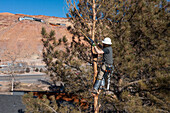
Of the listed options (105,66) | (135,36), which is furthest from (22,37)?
(105,66)

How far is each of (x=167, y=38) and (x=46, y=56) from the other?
16.6 feet

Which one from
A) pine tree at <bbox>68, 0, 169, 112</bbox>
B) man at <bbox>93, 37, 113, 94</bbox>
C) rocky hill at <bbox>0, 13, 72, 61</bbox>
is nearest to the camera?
man at <bbox>93, 37, 113, 94</bbox>

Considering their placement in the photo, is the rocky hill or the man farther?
the rocky hill

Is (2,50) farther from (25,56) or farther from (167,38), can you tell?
(167,38)

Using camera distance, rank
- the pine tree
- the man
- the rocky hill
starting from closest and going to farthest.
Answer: the man
the pine tree
the rocky hill

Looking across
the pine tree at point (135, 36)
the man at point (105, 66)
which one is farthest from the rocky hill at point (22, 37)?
the man at point (105, 66)

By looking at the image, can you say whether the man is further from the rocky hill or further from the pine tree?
the rocky hill

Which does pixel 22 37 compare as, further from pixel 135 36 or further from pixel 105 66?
pixel 105 66

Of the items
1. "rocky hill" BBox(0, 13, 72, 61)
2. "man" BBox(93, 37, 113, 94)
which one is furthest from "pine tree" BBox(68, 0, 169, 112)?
"rocky hill" BBox(0, 13, 72, 61)

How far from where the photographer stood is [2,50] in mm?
50312

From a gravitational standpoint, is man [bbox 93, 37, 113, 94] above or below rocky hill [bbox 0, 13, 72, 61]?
below

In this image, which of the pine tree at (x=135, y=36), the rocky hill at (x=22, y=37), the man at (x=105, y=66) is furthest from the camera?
the rocky hill at (x=22, y=37)

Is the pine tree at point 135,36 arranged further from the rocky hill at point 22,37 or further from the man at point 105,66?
the rocky hill at point 22,37

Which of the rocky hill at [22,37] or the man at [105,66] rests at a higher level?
the rocky hill at [22,37]
